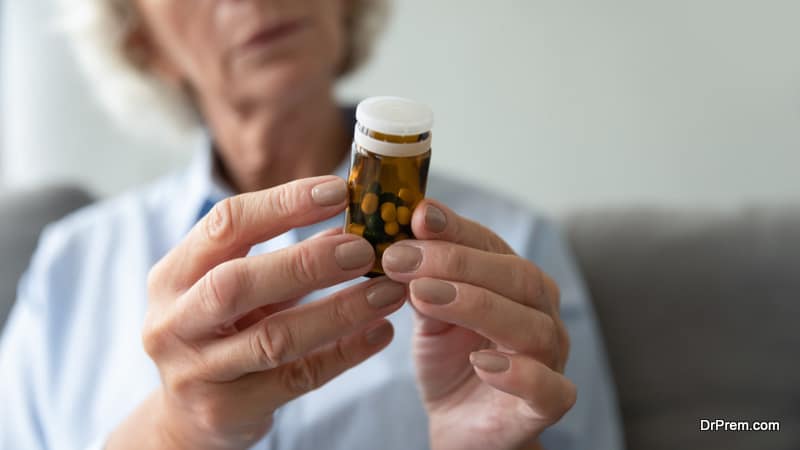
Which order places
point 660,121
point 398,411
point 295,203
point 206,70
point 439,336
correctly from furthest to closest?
point 660,121
point 206,70
point 398,411
point 439,336
point 295,203

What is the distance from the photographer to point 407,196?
63 cm

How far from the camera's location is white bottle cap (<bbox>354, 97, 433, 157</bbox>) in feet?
1.94

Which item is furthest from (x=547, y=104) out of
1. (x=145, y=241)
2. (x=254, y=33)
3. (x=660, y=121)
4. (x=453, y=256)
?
(x=453, y=256)

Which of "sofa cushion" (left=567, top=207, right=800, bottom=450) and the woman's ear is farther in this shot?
the woman's ear

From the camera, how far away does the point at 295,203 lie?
61 cm

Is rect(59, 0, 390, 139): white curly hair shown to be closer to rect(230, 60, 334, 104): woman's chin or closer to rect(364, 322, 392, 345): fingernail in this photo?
rect(230, 60, 334, 104): woman's chin

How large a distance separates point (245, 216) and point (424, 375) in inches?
11.2

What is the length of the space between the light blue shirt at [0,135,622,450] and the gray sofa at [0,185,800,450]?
0.36 ft

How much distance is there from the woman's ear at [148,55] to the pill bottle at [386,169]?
0.73 m

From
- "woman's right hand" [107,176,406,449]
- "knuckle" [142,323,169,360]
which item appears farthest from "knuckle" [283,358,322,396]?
"knuckle" [142,323,169,360]

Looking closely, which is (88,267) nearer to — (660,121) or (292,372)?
(292,372)

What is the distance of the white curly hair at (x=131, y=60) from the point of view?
48.4 inches

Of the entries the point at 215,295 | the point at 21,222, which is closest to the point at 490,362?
the point at 215,295

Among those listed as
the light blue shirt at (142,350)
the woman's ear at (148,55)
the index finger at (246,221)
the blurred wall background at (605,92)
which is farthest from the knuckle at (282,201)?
the blurred wall background at (605,92)
